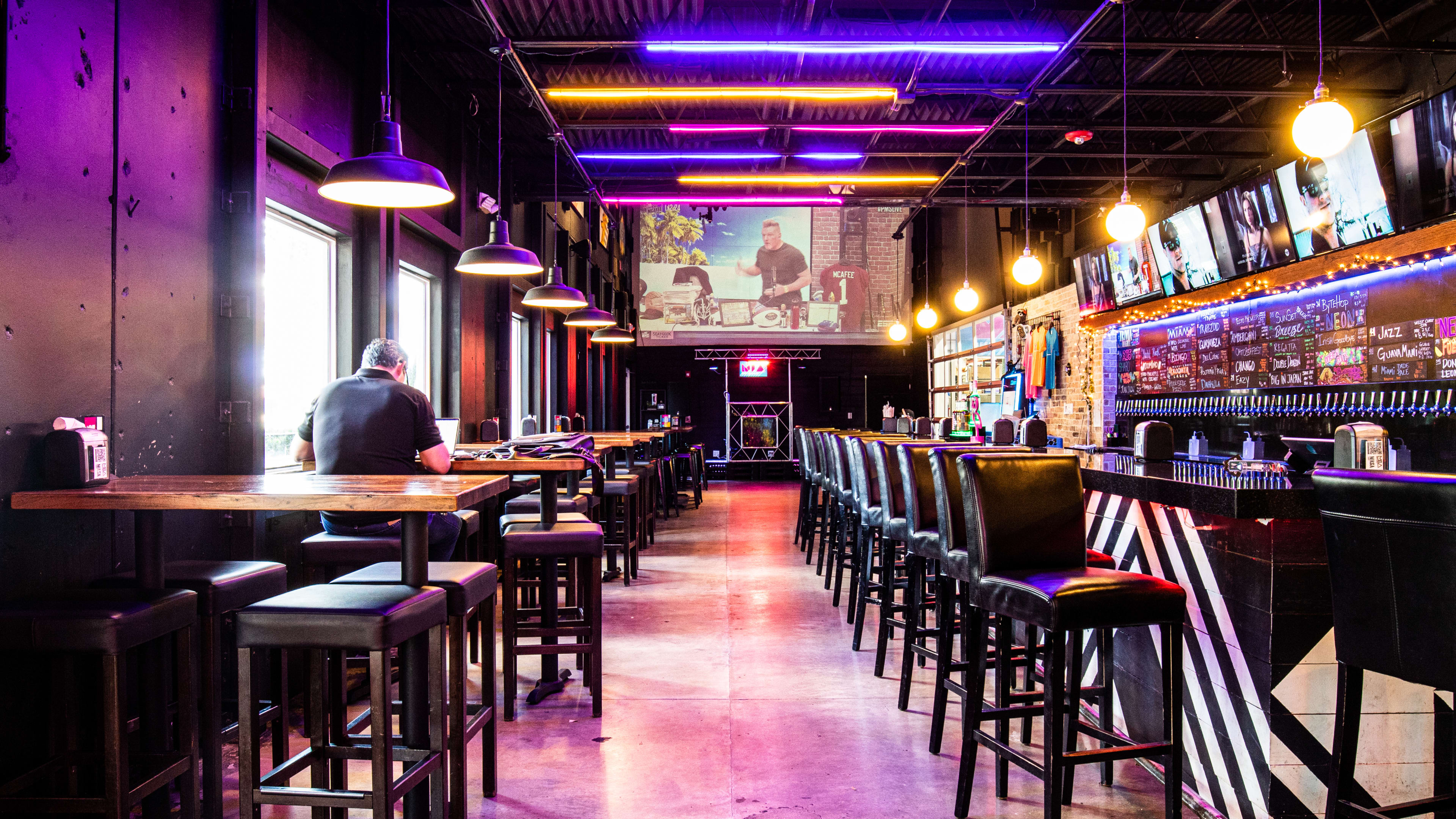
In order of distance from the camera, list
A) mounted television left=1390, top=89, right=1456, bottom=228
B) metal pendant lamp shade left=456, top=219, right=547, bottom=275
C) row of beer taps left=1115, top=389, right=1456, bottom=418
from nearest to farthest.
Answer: metal pendant lamp shade left=456, top=219, right=547, bottom=275 → mounted television left=1390, top=89, right=1456, bottom=228 → row of beer taps left=1115, top=389, right=1456, bottom=418

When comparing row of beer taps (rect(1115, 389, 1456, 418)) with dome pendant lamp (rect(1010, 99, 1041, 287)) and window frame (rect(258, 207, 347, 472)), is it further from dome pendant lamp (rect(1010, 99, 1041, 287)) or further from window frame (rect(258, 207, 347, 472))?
window frame (rect(258, 207, 347, 472))

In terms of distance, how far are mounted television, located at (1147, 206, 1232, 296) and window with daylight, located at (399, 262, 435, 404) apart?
677cm

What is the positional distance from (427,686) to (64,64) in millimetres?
2174

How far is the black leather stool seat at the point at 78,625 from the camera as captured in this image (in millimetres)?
1889

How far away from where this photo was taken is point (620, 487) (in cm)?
584

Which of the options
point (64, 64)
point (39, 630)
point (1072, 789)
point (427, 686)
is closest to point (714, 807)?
point (427, 686)

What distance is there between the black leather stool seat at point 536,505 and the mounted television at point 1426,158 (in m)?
5.39

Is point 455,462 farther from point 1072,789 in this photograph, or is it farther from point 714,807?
point 1072,789

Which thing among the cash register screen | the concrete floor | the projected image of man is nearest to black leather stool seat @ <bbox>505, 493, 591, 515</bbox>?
the cash register screen

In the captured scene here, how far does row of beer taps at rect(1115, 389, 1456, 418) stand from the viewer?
16.6 feet

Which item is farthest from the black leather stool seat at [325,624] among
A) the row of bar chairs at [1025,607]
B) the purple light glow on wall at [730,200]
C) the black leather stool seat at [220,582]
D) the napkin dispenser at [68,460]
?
the purple light glow on wall at [730,200]

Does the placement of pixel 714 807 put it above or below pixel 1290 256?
below

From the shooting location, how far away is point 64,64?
2420mm

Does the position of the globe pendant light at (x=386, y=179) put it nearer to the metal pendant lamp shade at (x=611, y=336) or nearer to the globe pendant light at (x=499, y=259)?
the globe pendant light at (x=499, y=259)
